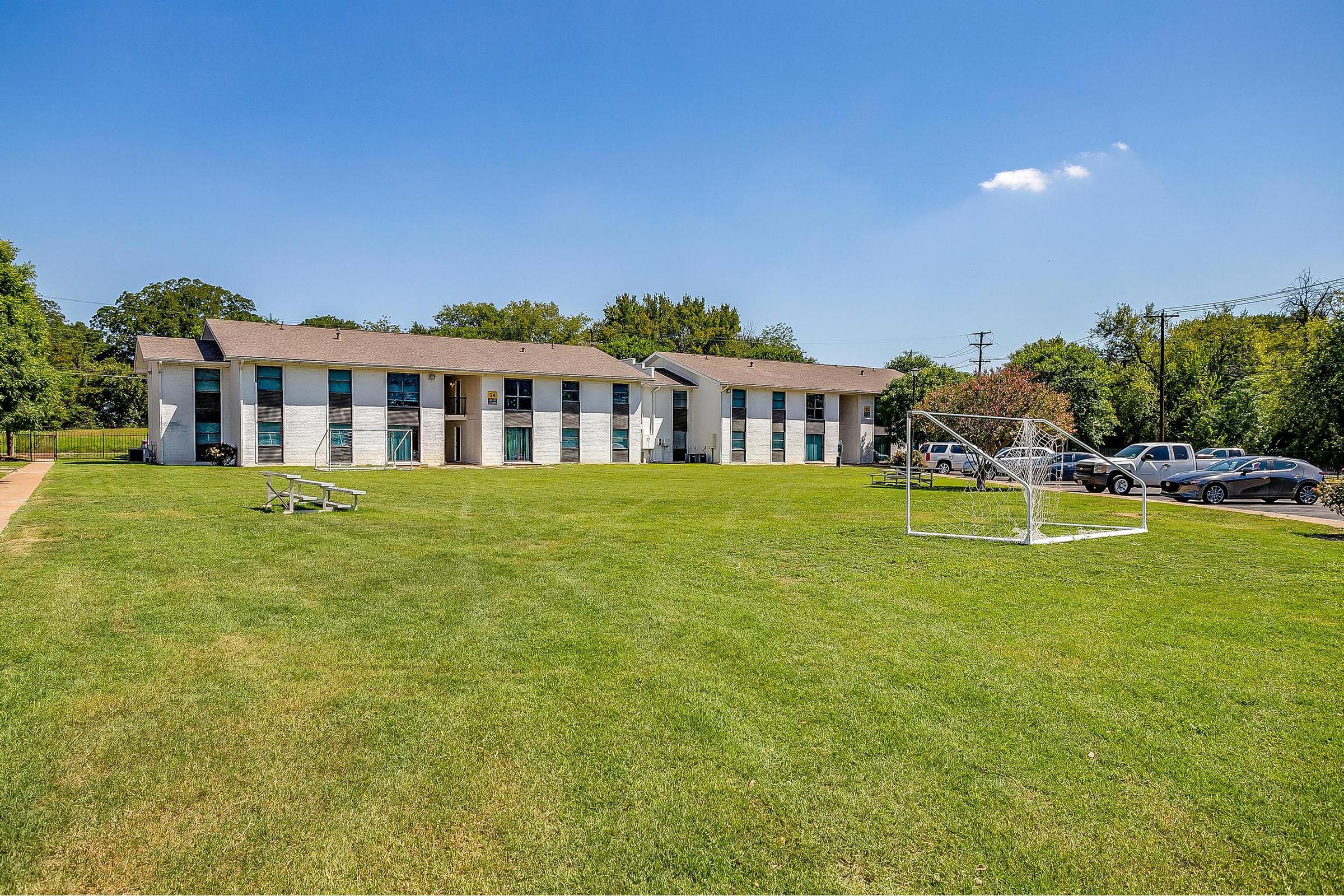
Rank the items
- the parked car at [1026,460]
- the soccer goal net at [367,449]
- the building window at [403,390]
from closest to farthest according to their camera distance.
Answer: the parked car at [1026,460], the soccer goal net at [367,449], the building window at [403,390]

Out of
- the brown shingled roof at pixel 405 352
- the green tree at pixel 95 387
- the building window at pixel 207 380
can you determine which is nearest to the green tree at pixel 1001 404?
the brown shingled roof at pixel 405 352

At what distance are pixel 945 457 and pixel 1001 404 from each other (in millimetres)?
9631

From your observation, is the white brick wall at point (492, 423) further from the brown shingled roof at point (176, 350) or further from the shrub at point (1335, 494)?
the shrub at point (1335, 494)

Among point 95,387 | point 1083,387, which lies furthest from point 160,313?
point 1083,387

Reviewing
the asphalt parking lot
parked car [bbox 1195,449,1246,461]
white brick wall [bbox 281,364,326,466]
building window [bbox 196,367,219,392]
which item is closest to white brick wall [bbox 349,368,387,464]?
white brick wall [bbox 281,364,326,466]

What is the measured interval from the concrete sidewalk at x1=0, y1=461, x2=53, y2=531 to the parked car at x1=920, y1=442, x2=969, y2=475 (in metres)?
35.6

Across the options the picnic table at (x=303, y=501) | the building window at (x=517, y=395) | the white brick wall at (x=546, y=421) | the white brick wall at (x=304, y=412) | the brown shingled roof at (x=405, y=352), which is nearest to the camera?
the picnic table at (x=303, y=501)

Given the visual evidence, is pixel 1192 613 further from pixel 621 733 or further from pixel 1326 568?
pixel 621 733

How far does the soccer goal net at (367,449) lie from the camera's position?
39.0 meters

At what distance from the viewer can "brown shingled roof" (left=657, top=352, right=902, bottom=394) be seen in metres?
53.3

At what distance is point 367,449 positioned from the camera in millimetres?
40438

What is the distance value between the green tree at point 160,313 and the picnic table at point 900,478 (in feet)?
236

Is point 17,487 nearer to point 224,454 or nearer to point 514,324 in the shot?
point 224,454

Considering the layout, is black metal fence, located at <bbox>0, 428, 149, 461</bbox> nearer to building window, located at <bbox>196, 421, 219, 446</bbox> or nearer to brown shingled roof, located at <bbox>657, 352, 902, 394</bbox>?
building window, located at <bbox>196, 421, 219, 446</bbox>
